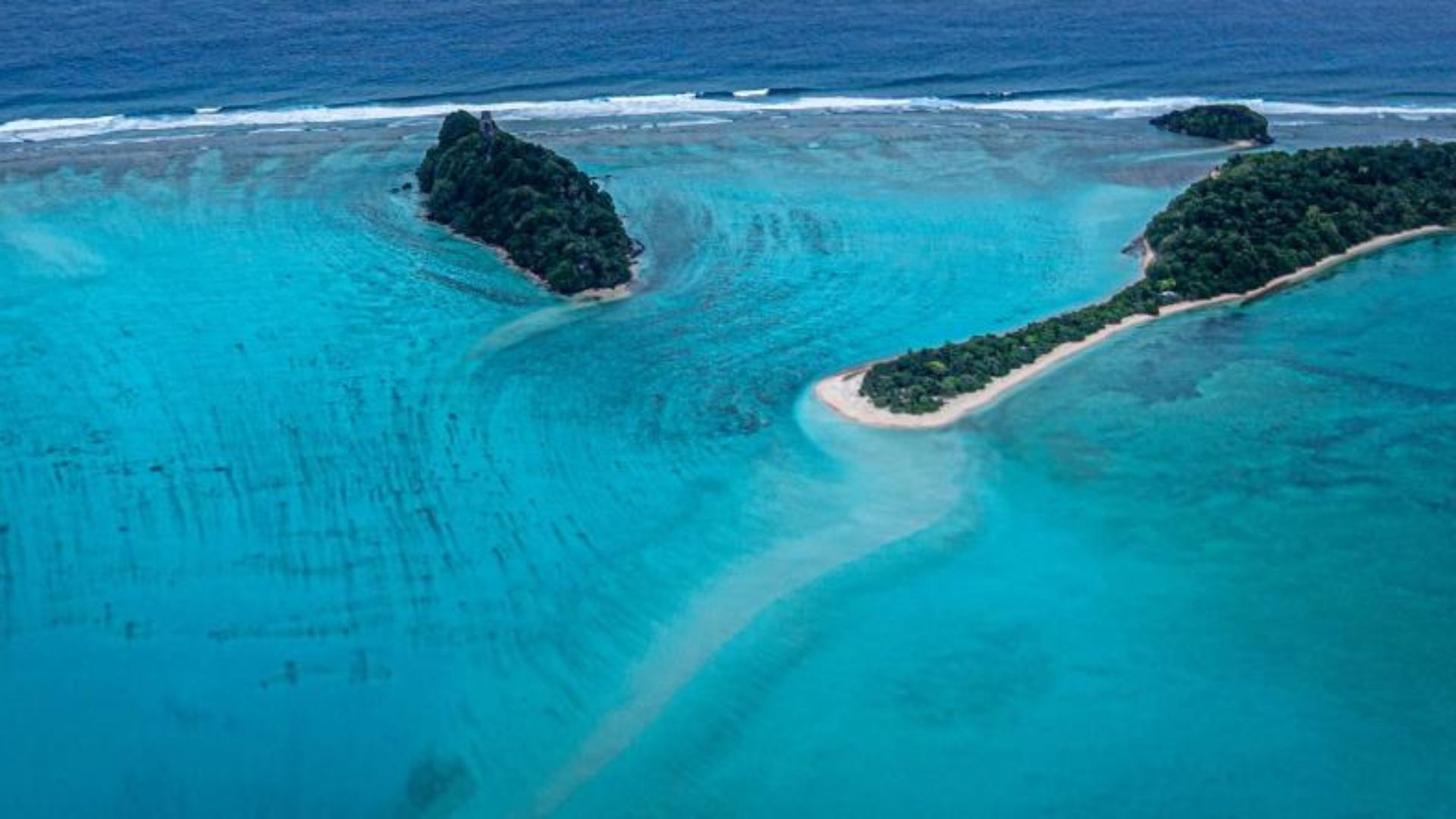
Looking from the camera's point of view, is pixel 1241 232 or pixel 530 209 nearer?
pixel 1241 232

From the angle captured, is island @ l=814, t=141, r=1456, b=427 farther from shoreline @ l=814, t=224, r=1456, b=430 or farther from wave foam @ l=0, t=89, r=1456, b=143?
wave foam @ l=0, t=89, r=1456, b=143

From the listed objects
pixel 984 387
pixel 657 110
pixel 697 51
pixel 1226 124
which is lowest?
pixel 984 387

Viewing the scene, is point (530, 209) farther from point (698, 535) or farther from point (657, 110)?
point (698, 535)

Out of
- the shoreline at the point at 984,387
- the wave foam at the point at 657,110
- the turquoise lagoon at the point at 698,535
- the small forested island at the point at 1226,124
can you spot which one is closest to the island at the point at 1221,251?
the shoreline at the point at 984,387

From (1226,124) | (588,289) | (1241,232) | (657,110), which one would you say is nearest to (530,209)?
(588,289)

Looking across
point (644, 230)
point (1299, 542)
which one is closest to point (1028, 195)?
point (644, 230)

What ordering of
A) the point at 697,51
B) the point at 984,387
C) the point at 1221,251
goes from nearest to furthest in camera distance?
the point at 984,387 → the point at 1221,251 → the point at 697,51

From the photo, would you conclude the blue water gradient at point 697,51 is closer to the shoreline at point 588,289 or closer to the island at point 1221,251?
the island at point 1221,251
